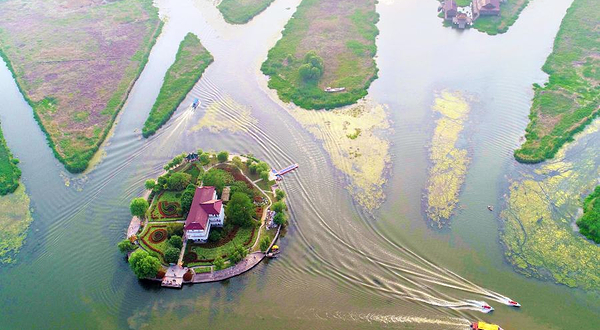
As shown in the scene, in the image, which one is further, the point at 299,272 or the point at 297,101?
the point at 297,101

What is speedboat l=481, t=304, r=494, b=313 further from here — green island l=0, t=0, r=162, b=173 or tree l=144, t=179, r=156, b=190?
green island l=0, t=0, r=162, b=173

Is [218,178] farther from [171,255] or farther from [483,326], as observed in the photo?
[483,326]

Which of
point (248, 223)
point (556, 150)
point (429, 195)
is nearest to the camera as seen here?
point (248, 223)

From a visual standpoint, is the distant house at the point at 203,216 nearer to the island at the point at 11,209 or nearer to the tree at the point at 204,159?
the tree at the point at 204,159

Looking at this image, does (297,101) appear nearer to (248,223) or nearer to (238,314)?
(248,223)

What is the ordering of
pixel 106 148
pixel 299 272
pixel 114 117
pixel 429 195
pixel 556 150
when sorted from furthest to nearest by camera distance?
pixel 114 117 < pixel 106 148 < pixel 556 150 < pixel 429 195 < pixel 299 272

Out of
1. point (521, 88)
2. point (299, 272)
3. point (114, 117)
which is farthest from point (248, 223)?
point (521, 88)

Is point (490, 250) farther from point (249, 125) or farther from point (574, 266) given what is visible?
point (249, 125)
